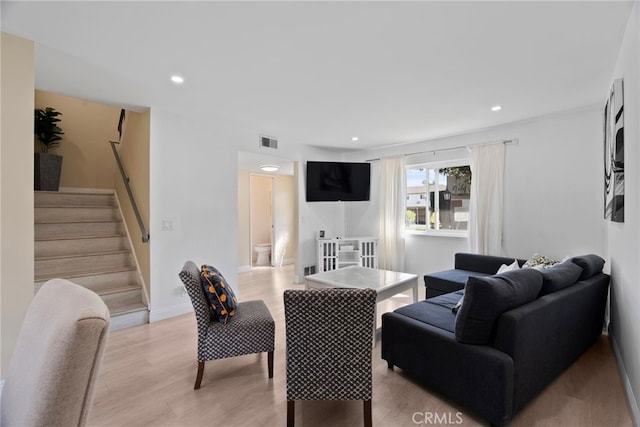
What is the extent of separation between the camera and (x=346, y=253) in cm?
531

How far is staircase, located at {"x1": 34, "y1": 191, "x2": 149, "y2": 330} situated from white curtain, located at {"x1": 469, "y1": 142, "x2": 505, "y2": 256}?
4360mm

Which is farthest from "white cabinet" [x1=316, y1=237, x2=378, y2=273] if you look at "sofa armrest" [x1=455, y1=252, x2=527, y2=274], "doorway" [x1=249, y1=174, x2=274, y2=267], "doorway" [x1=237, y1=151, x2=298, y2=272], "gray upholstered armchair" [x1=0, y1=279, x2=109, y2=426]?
"gray upholstered armchair" [x1=0, y1=279, x2=109, y2=426]

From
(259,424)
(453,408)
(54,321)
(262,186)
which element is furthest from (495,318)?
(262,186)

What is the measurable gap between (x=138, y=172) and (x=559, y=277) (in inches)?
171

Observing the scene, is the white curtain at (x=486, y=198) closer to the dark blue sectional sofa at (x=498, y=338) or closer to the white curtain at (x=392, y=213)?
the white curtain at (x=392, y=213)

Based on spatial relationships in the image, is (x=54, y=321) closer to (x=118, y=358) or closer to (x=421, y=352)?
(x=421, y=352)

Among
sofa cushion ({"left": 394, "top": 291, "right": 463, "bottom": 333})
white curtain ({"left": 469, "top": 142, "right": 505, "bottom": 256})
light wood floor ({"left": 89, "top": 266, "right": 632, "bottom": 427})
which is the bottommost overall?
light wood floor ({"left": 89, "top": 266, "right": 632, "bottom": 427})

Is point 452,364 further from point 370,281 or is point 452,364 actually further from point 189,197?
point 189,197

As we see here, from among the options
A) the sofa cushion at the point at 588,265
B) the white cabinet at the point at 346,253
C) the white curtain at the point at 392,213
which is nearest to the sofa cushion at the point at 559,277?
the sofa cushion at the point at 588,265

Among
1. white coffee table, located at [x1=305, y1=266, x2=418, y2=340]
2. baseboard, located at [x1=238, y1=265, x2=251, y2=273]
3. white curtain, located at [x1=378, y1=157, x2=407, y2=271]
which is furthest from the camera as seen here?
baseboard, located at [x1=238, y1=265, x2=251, y2=273]

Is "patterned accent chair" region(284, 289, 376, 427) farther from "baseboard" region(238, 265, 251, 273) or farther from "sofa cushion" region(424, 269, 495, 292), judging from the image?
"baseboard" region(238, 265, 251, 273)

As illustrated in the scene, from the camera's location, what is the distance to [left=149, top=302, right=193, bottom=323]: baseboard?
332 cm

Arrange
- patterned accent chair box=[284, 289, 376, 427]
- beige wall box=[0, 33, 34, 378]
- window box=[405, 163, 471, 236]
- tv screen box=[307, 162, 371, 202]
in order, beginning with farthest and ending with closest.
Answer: tv screen box=[307, 162, 371, 202], window box=[405, 163, 471, 236], beige wall box=[0, 33, 34, 378], patterned accent chair box=[284, 289, 376, 427]

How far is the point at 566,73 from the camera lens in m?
2.49
